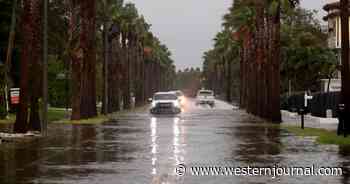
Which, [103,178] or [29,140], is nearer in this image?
[103,178]

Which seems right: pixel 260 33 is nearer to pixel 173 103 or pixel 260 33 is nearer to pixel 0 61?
pixel 173 103

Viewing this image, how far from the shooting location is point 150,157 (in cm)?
2375

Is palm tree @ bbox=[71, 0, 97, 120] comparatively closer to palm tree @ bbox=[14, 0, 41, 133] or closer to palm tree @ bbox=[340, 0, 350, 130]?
palm tree @ bbox=[14, 0, 41, 133]

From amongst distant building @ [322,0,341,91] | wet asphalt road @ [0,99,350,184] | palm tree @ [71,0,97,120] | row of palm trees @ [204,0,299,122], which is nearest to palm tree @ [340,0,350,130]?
wet asphalt road @ [0,99,350,184]

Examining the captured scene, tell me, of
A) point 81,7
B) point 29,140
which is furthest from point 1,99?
point 29,140

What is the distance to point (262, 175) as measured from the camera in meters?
18.6

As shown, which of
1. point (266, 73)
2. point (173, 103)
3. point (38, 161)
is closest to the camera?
point (38, 161)

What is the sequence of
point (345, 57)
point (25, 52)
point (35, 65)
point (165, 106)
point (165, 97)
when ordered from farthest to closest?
point (165, 97) → point (165, 106) → point (35, 65) → point (25, 52) → point (345, 57)

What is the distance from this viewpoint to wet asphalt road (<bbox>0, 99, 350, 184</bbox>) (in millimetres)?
18000

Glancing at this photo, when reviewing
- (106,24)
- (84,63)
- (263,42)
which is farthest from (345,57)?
(106,24)

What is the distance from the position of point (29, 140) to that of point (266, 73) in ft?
97.4

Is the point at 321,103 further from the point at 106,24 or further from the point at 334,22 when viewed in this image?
the point at 334,22

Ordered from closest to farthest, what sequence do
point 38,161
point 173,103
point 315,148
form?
point 38,161 → point 315,148 → point 173,103

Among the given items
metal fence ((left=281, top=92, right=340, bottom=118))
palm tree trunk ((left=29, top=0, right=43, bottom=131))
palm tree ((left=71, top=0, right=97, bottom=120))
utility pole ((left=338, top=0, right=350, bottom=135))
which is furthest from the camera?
metal fence ((left=281, top=92, right=340, bottom=118))
